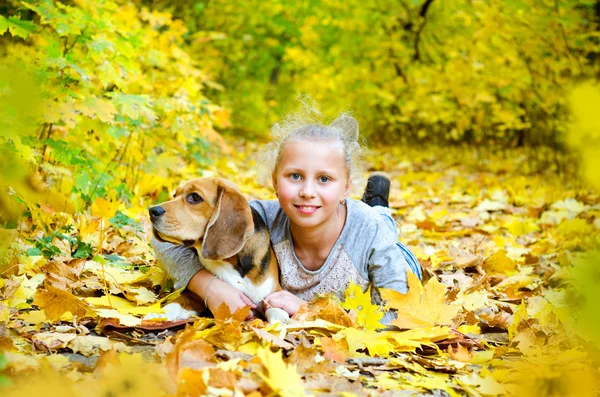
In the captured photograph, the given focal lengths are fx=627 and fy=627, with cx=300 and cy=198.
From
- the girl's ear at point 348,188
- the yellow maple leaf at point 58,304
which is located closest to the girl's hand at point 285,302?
the girl's ear at point 348,188

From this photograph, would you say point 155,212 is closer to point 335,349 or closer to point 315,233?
point 315,233

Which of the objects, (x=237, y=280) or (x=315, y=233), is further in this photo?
(x=315, y=233)

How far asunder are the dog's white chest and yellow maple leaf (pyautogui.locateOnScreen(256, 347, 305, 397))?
973mm

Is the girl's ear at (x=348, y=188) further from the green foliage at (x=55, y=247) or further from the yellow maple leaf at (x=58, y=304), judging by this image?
the green foliage at (x=55, y=247)

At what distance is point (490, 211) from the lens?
695 cm

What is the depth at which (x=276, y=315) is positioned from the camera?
2.67m

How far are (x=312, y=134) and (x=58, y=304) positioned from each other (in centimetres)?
137

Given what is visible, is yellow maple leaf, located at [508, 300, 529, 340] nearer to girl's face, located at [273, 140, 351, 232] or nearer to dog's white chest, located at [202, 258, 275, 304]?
girl's face, located at [273, 140, 351, 232]

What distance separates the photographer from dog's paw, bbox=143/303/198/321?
264 cm

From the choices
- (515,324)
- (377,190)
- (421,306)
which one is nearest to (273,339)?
(421,306)

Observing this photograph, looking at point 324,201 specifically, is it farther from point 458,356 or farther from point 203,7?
point 203,7

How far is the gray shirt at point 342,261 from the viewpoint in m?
3.06

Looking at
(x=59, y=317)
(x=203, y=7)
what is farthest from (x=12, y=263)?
(x=203, y=7)

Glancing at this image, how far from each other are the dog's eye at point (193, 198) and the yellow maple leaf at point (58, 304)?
0.62 meters
